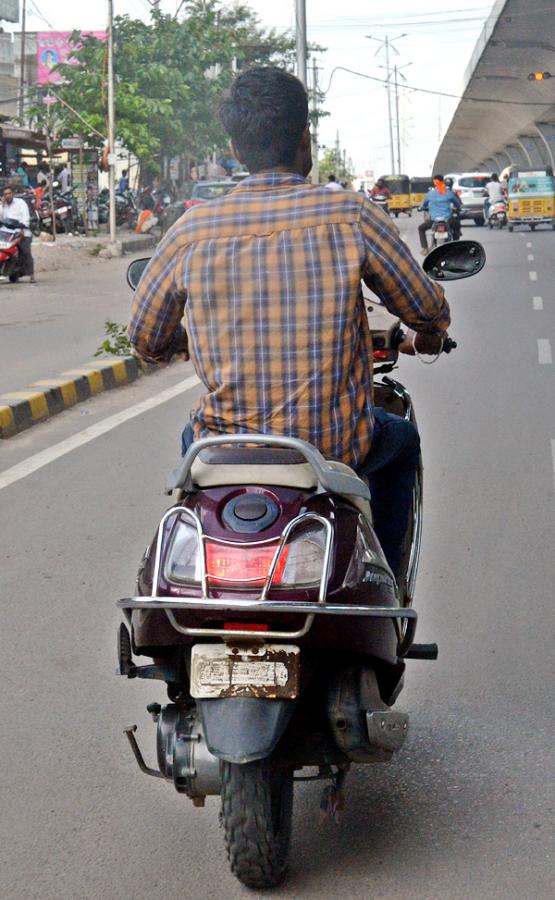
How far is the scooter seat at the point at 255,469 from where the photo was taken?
2.84 meters

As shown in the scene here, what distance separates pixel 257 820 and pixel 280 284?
3.69ft

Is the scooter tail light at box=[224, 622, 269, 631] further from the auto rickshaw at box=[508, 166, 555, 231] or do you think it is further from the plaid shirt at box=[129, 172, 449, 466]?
the auto rickshaw at box=[508, 166, 555, 231]

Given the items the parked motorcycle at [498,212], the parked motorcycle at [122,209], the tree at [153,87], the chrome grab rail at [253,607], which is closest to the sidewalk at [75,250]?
the tree at [153,87]

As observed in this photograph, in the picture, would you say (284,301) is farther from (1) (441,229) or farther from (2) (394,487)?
(1) (441,229)

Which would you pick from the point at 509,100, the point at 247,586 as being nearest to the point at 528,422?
the point at 247,586

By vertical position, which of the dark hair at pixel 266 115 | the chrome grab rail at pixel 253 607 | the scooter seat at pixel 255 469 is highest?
the dark hair at pixel 266 115

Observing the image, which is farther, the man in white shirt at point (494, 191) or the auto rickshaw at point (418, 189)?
the auto rickshaw at point (418, 189)

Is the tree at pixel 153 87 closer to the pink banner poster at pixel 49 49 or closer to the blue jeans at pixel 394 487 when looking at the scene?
the pink banner poster at pixel 49 49

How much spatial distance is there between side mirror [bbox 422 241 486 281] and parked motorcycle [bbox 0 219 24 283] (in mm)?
18550

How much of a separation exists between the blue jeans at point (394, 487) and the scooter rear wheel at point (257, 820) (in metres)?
0.72

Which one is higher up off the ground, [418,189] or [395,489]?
[418,189]

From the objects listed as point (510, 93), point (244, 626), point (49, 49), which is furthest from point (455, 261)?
point (510, 93)

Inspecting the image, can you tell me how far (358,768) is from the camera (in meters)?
3.71

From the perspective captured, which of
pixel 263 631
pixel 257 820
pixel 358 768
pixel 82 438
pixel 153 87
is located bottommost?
pixel 358 768
